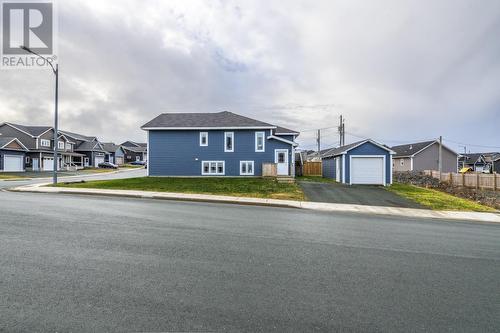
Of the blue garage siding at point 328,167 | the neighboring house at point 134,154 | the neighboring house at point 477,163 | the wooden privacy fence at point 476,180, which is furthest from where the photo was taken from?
the neighboring house at point 134,154

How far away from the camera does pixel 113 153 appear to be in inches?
2913

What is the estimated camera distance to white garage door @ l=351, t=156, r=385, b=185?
84.4 ft

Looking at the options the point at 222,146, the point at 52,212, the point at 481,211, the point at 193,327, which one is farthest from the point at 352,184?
the point at 193,327

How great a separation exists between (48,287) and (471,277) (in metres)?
7.09

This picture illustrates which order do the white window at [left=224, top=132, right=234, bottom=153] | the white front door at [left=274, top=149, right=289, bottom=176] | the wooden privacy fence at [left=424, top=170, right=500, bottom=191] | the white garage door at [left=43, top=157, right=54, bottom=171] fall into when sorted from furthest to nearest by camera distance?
the white garage door at [left=43, top=157, right=54, bottom=171] < the white window at [left=224, top=132, right=234, bottom=153] < the white front door at [left=274, top=149, right=289, bottom=176] < the wooden privacy fence at [left=424, top=170, right=500, bottom=191]

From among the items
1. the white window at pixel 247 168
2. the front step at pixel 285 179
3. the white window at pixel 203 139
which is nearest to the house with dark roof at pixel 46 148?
the white window at pixel 203 139

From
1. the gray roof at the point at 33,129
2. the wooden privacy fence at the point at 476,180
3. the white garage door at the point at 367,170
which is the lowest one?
the wooden privacy fence at the point at 476,180

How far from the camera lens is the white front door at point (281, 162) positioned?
28.5 metres

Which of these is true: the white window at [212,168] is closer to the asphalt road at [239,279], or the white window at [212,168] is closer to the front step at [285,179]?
the front step at [285,179]

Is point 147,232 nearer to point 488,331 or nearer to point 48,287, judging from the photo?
point 48,287

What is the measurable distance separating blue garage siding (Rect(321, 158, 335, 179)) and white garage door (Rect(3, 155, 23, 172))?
4594cm

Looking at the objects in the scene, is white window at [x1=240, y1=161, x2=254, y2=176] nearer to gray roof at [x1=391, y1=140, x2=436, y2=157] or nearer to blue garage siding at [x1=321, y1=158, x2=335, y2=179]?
blue garage siding at [x1=321, y1=158, x2=335, y2=179]

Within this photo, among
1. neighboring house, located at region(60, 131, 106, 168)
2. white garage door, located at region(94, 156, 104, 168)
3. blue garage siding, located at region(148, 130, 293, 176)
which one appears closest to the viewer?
blue garage siding, located at region(148, 130, 293, 176)

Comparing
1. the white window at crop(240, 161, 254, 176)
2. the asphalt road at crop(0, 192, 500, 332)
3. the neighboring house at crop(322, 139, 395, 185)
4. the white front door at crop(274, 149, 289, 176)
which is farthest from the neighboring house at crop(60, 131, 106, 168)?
the asphalt road at crop(0, 192, 500, 332)
